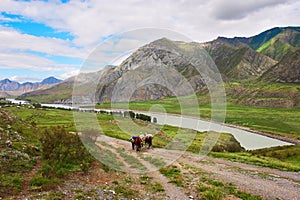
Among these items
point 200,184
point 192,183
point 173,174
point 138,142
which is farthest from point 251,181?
point 138,142

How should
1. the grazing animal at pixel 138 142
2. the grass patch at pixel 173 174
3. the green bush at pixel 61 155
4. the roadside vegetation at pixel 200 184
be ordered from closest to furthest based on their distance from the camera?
the roadside vegetation at pixel 200 184 < the green bush at pixel 61 155 < the grass patch at pixel 173 174 < the grazing animal at pixel 138 142

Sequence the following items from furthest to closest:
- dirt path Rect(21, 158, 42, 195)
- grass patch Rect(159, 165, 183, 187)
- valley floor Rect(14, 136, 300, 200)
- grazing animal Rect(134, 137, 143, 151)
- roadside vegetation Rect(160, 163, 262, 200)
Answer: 1. grazing animal Rect(134, 137, 143, 151)
2. grass patch Rect(159, 165, 183, 187)
3. roadside vegetation Rect(160, 163, 262, 200)
4. valley floor Rect(14, 136, 300, 200)
5. dirt path Rect(21, 158, 42, 195)

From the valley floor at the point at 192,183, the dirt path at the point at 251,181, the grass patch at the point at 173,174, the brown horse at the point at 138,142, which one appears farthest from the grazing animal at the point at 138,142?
the grass patch at the point at 173,174

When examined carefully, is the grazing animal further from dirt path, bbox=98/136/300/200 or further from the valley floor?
the valley floor

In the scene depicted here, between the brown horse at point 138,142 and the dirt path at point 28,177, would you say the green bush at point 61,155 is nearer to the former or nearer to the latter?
the dirt path at point 28,177

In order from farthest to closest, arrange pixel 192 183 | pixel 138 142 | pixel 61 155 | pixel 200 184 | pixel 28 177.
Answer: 1. pixel 138 142
2. pixel 61 155
3. pixel 192 183
4. pixel 200 184
5. pixel 28 177

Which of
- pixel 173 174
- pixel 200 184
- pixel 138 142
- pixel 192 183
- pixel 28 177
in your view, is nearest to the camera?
pixel 28 177

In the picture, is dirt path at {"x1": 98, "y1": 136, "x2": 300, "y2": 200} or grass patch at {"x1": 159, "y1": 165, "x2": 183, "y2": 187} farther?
grass patch at {"x1": 159, "y1": 165, "x2": 183, "y2": 187}

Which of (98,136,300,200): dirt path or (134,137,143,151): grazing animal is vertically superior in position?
(134,137,143,151): grazing animal

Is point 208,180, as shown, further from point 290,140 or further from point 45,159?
point 290,140

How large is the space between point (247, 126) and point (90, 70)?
117 m

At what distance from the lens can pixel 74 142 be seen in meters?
26.1

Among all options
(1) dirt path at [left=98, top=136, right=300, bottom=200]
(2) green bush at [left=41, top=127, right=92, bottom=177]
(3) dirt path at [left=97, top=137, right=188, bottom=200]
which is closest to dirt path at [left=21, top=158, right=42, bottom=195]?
(2) green bush at [left=41, top=127, right=92, bottom=177]

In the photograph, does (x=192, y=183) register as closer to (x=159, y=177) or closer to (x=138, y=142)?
(x=159, y=177)
